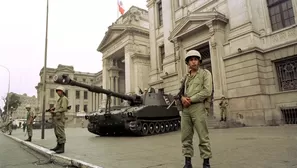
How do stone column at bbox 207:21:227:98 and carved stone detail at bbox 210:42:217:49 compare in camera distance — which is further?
carved stone detail at bbox 210:42:217:49

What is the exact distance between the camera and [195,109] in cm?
356

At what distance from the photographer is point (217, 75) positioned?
15000 mm

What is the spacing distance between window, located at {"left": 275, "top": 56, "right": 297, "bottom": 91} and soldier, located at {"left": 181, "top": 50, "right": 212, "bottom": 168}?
11.1m

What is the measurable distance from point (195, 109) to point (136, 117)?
24.2ft

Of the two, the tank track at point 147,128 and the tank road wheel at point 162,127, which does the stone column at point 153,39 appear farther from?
the tank road wheel at point 162,127

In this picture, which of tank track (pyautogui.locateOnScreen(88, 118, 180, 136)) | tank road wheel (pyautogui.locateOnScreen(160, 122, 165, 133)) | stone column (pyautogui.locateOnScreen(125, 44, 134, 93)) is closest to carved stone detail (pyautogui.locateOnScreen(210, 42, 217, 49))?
tank track (pyautogui.locateOnScreen(88, 118, 180, 136))

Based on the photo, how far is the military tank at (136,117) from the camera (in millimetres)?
10774

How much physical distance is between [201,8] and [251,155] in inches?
573

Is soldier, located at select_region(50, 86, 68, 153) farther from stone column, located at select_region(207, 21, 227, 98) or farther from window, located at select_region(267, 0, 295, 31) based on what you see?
window, located at select_region(267, 0, 295, 31)

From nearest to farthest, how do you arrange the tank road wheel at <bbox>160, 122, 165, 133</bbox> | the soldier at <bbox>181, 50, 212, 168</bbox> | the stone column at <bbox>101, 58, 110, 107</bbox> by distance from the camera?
the soldier at <bbox>181, 50, 212, 168</bbox>
the tank road wheel at <bbox>160, 122, 165, 133</bbox>
the stone column at <bbox>101, 58, 110, 107</bbox>

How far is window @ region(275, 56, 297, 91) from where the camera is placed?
12.6 m

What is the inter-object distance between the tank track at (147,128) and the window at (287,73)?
6.03 metres

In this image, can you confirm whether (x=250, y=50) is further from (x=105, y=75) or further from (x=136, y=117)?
(x=105, y=75)

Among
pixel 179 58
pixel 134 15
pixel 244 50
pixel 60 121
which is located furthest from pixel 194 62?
pixel 134 15
